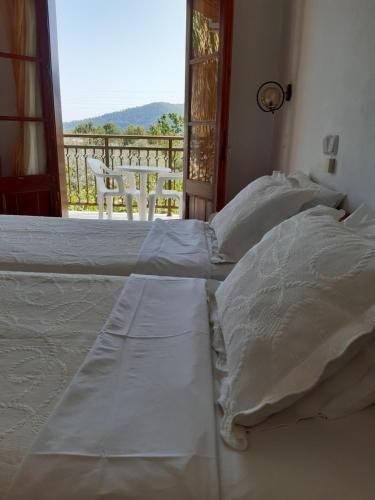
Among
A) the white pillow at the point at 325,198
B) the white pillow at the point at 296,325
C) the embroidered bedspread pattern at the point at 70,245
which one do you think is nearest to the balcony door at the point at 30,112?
the embroidered bedspread pattern at the point at 70,245

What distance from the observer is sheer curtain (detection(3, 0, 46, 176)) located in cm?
321

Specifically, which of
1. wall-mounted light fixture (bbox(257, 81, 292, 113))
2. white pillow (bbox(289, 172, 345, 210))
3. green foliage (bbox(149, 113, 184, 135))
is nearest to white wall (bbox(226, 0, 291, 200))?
wall-mounted light fixture (bbox(257, 81, 292, 113))

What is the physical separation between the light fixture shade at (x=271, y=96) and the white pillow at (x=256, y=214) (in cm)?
139

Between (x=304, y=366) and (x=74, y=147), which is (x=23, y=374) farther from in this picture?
(x=74, y=147)

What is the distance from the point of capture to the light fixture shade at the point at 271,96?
2893 millimetres

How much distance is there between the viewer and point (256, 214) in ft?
5.24

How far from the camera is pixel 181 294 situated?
1232mm

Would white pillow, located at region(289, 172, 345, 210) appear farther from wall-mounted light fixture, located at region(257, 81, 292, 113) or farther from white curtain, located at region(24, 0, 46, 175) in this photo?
A: white curtain, located at region(24, 0, 46, 175)

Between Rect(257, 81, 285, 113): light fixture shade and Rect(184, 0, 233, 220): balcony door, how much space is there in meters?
0.28

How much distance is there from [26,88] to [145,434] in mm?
3412

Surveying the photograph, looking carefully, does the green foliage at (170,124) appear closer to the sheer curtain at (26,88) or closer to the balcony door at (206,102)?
the balcony door at (206,102)

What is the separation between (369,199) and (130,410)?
1.12m

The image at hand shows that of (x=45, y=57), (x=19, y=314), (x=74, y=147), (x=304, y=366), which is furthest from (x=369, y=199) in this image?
(x=74, y=147)

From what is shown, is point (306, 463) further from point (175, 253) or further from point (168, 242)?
point (168, 242)
